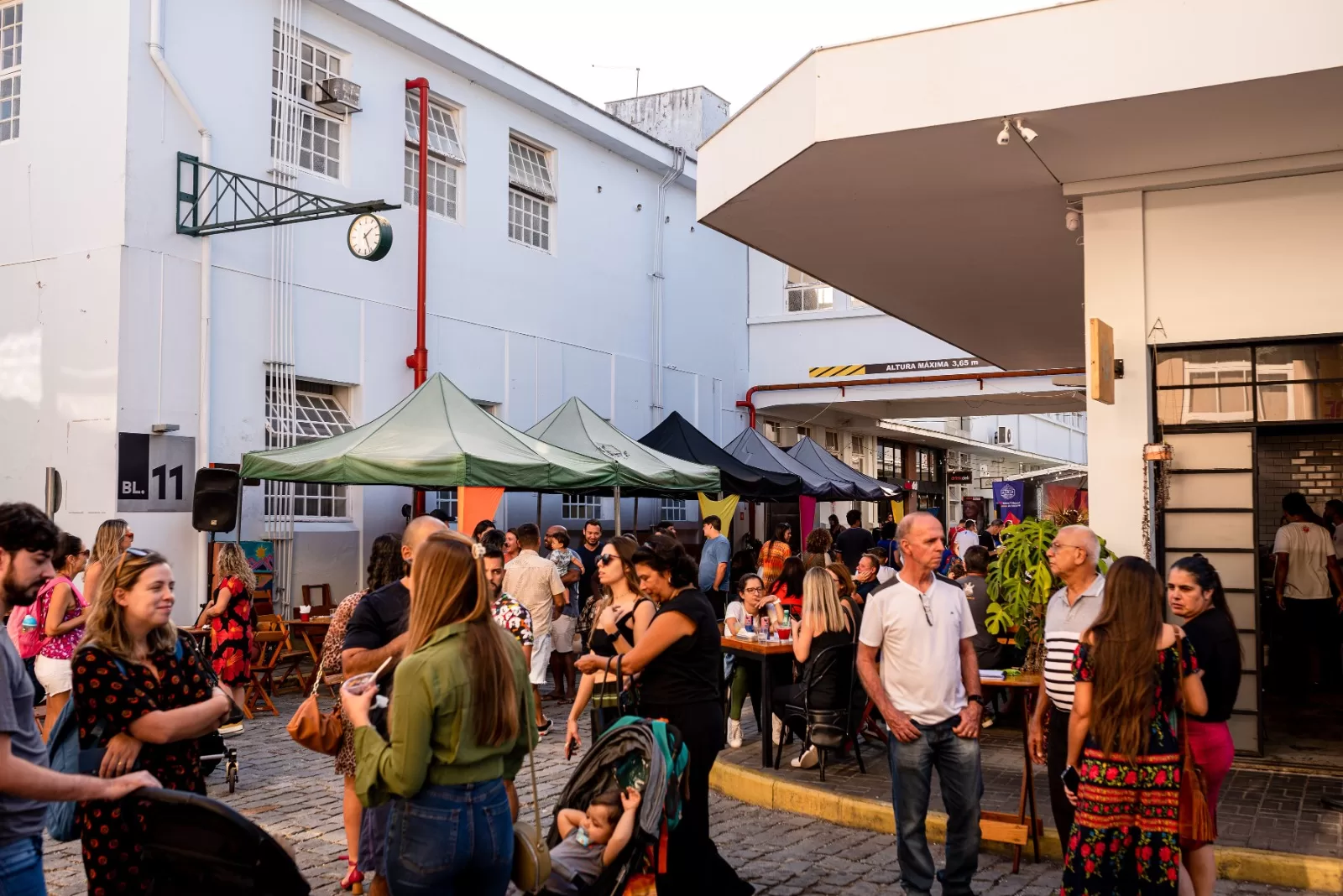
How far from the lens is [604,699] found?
6.70m

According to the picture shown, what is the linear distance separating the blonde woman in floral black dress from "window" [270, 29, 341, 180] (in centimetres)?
906

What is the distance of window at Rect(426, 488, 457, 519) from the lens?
15945mm

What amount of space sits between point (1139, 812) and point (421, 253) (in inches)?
506

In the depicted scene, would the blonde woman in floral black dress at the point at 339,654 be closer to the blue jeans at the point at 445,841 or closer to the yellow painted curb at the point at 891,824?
the blue jeans at the point at 445,841

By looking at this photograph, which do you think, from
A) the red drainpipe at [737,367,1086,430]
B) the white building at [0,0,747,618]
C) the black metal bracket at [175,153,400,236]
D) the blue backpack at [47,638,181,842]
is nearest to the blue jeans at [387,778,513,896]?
the blue backpack at [47,638,181,842]

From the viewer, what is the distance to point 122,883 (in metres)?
3.43

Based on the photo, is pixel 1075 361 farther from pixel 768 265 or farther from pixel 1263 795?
pixel 1263 795

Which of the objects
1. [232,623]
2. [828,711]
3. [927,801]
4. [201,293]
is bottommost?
[828,711]

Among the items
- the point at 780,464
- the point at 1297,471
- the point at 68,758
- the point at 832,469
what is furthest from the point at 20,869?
the point at 832,469

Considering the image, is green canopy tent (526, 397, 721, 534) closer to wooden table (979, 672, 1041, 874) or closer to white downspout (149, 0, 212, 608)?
white downspout (149, 0, 212, 608)

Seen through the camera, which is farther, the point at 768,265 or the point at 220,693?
the point at 768,265

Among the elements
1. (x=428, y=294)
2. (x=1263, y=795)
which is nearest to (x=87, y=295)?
(x=428, y=294)

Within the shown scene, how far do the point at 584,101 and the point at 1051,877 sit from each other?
50.9ft

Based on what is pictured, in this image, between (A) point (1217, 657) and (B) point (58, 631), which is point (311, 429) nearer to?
(B) point (58, 631)
